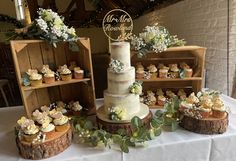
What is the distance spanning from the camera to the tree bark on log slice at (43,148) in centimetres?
101

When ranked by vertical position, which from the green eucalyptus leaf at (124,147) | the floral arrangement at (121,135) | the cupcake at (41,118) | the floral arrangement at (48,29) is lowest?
the green eucalyptus leaf at (124,147)

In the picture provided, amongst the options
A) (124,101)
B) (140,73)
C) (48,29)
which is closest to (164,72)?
(140,73)

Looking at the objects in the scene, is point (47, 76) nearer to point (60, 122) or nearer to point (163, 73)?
point (60, 122)

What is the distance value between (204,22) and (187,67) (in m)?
0.63

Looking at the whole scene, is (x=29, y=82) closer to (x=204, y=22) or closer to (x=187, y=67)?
(x=187, y=67)

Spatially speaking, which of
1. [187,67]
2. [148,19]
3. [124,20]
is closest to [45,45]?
[124,20]

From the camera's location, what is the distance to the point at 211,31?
183 centimetres

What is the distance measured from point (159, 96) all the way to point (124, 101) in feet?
1.44

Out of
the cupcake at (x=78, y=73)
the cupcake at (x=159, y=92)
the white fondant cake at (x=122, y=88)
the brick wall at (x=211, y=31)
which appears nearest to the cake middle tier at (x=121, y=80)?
the white fondant cake at (x=122, y=88)

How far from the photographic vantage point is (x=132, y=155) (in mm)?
1078

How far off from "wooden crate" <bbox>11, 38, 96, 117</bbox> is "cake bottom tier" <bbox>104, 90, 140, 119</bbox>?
0.19 meters

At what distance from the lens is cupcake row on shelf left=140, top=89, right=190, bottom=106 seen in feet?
5.04

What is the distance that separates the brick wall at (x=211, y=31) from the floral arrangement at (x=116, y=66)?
960 mm

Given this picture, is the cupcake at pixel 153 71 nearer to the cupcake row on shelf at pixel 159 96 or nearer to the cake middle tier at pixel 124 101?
the cupcake row on shelf at pixel 159 96
